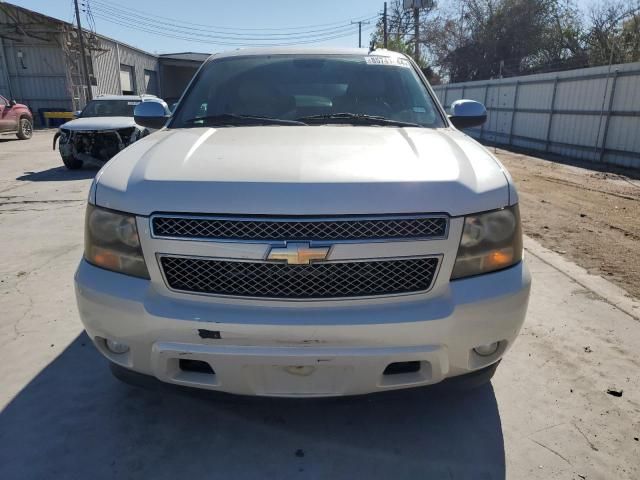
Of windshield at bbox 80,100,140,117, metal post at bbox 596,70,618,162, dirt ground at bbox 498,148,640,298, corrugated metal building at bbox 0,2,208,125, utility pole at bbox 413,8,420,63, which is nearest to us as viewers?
dirt ground at bbox 498,148,640,298

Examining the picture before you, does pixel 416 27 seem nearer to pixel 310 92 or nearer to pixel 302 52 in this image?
pixel 302 52

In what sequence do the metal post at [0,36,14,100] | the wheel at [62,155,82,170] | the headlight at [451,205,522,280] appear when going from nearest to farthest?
the headlight at [451,205,522,280] < the wheel at [62,155,82,170] < the metal post at [0,36,14,100]

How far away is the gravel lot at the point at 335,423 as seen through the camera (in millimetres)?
2066

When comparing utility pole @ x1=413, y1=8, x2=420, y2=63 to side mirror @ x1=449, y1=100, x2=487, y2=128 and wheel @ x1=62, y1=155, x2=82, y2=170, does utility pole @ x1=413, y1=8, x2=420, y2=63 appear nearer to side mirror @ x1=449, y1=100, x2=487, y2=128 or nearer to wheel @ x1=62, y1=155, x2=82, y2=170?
wheel @ x1=62, y1=155, x2=82, y2=170

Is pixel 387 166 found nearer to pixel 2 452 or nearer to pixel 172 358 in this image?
pixel 172 358

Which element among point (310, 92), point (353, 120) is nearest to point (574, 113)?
point (310, 92)

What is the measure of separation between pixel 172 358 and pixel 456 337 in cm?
113

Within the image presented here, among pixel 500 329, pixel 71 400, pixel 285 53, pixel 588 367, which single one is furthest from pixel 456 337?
pixel 285 53

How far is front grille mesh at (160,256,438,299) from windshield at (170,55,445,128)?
1.34 m

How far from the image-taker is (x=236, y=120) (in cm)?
297

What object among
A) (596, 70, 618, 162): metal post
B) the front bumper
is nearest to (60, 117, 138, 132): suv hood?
the front bumper

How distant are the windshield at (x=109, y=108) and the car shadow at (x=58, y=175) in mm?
1337

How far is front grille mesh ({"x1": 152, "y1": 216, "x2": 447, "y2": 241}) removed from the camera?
180 centimetres

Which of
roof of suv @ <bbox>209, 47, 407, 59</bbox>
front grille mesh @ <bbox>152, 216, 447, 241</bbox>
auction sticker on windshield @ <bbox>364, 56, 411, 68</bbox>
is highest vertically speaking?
roof of suv @ <bbox>209, 47, 407, 59</bbox>
